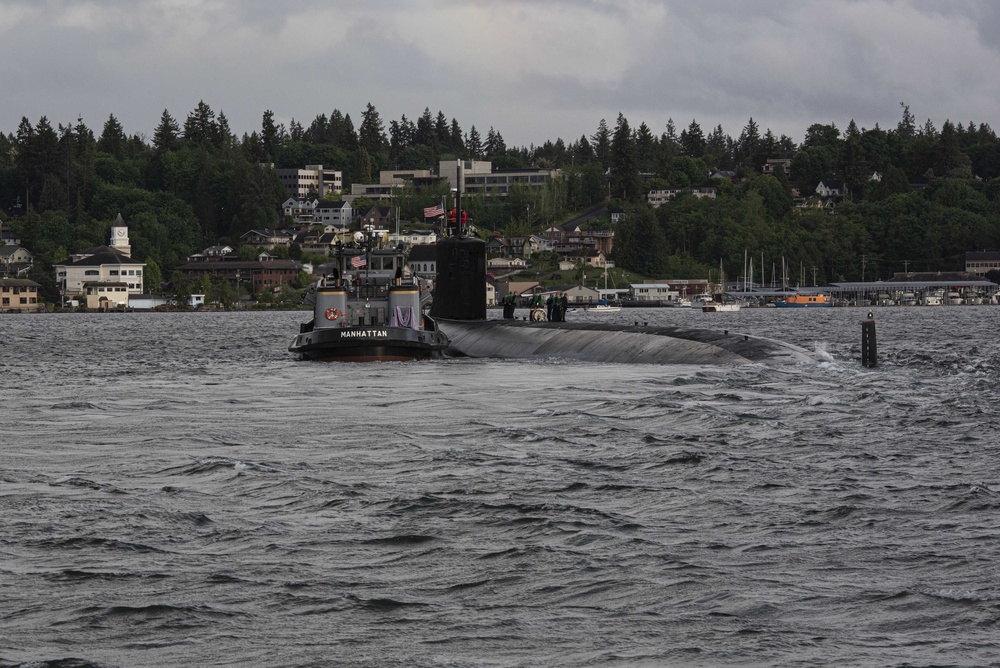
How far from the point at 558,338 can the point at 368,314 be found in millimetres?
7459

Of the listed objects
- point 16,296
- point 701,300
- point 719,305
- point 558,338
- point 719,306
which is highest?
point 16,296

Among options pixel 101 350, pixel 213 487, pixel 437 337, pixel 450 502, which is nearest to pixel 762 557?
pixel 450 502

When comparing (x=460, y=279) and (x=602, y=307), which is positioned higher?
(x=460, y=279)

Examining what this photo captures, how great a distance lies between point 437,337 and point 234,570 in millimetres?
32764

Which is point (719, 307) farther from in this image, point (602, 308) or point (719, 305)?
point (602, 308)

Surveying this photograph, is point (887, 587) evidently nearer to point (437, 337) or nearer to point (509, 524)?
point (509, 524)

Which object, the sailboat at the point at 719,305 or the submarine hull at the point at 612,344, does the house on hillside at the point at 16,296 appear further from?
the submarine hull at the point at 612,344

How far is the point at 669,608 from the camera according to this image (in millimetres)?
11266

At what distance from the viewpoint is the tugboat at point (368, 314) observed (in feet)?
144

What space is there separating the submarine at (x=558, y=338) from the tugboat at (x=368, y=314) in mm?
1985

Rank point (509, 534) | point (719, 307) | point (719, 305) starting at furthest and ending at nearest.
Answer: point (719, 305) < point (719, 307) < point (509, 534)

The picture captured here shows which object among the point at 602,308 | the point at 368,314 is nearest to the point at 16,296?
the point at 602,308

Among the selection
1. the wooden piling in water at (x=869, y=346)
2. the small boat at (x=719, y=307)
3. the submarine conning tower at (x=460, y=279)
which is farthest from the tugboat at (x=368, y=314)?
the small boat at (x=719, y=307)

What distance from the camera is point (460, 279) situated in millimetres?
51281
